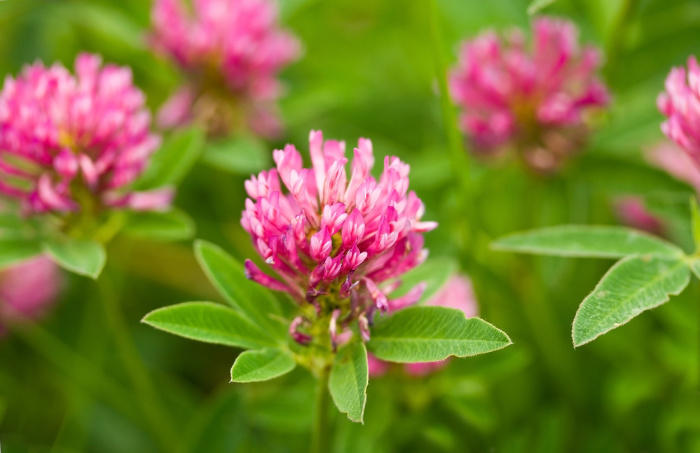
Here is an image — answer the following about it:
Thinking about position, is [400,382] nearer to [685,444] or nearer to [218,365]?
[685,444]

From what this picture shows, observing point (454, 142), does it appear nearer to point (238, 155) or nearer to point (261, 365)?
point (238, 155)

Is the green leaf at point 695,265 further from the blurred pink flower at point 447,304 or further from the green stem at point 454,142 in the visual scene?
the green stem at point 454,142

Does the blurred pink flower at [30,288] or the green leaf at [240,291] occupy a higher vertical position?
the green leaf at [240,291]

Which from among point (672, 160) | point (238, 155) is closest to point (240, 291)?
point (238, 155)

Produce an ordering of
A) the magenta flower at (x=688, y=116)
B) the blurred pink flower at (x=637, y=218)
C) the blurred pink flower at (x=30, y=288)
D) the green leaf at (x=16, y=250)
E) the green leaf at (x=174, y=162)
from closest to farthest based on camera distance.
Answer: the magenta flower at (x=688, y=116), the green leaf at (x=16, y=250), the green leaf at (x=174, y=162), the blurred pink flower at (x=637, y=218), the blurred pink flower at (x=30, y=288)

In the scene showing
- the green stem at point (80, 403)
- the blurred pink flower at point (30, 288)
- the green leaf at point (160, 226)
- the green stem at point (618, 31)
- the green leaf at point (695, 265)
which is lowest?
the green stem at point (80, 403)

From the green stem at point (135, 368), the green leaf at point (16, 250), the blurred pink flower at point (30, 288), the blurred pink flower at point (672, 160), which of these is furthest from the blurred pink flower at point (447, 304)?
the blurred pink flower at point (30, 288)
